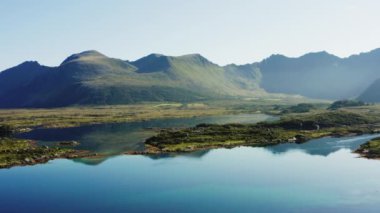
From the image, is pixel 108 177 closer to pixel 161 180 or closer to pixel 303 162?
pixel 161 180

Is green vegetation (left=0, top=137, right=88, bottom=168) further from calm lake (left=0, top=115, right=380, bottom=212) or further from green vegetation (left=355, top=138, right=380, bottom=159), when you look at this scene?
green vegetation (left=355, top=138, right=380, bottom=159)

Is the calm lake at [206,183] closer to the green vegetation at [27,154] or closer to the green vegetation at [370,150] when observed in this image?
the green vegetation at [370,150]

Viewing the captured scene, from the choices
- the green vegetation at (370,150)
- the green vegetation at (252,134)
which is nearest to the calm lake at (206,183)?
the green vegetation at (370,150)

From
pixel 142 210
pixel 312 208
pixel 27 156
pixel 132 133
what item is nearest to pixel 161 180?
pixel 142 210

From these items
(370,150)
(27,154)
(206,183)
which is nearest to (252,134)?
(370,150)

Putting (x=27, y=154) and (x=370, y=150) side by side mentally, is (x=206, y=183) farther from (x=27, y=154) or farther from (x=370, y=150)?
(x=27, y=154)

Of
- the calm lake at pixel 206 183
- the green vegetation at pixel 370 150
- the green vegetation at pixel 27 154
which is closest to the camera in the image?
the calm lake at pixel 206 183
